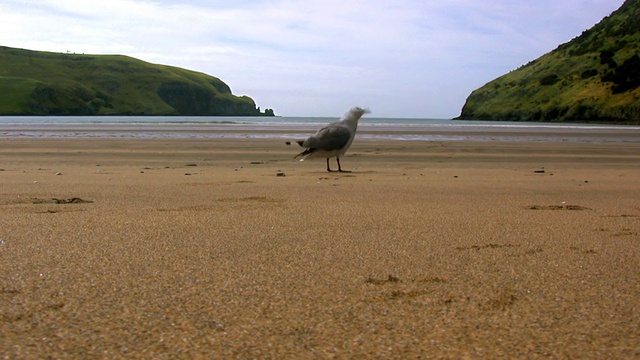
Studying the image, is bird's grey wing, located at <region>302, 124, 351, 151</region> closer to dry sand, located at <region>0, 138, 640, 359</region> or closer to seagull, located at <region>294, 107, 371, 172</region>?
seagull, located at <region>294, 107, 371, 172</region>

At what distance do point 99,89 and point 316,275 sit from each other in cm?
16202

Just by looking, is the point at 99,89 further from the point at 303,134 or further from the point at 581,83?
the point at 303,134

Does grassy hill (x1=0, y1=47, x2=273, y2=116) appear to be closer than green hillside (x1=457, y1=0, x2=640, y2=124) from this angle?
No

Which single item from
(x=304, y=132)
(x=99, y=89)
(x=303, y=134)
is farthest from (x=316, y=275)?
(x=99, y=89)

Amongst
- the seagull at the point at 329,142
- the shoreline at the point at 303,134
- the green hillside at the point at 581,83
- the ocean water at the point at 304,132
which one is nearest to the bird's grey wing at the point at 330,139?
the seagull at the point at 329,142

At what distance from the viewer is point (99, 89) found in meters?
154

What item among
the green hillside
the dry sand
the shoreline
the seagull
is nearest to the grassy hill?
the green hillside

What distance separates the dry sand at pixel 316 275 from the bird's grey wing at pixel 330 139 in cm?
336

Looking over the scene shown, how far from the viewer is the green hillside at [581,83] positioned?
60.4 m

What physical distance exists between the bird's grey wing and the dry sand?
3.36 meters

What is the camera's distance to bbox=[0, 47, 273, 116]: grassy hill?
127 meters

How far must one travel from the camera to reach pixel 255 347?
172cm

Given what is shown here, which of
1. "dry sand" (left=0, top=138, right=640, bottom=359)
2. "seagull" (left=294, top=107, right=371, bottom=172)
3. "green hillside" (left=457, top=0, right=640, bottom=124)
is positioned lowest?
"dry sand" (left=0, top=138, right=640, bottom=359)

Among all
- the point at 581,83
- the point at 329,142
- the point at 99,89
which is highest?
the point at 99,89
